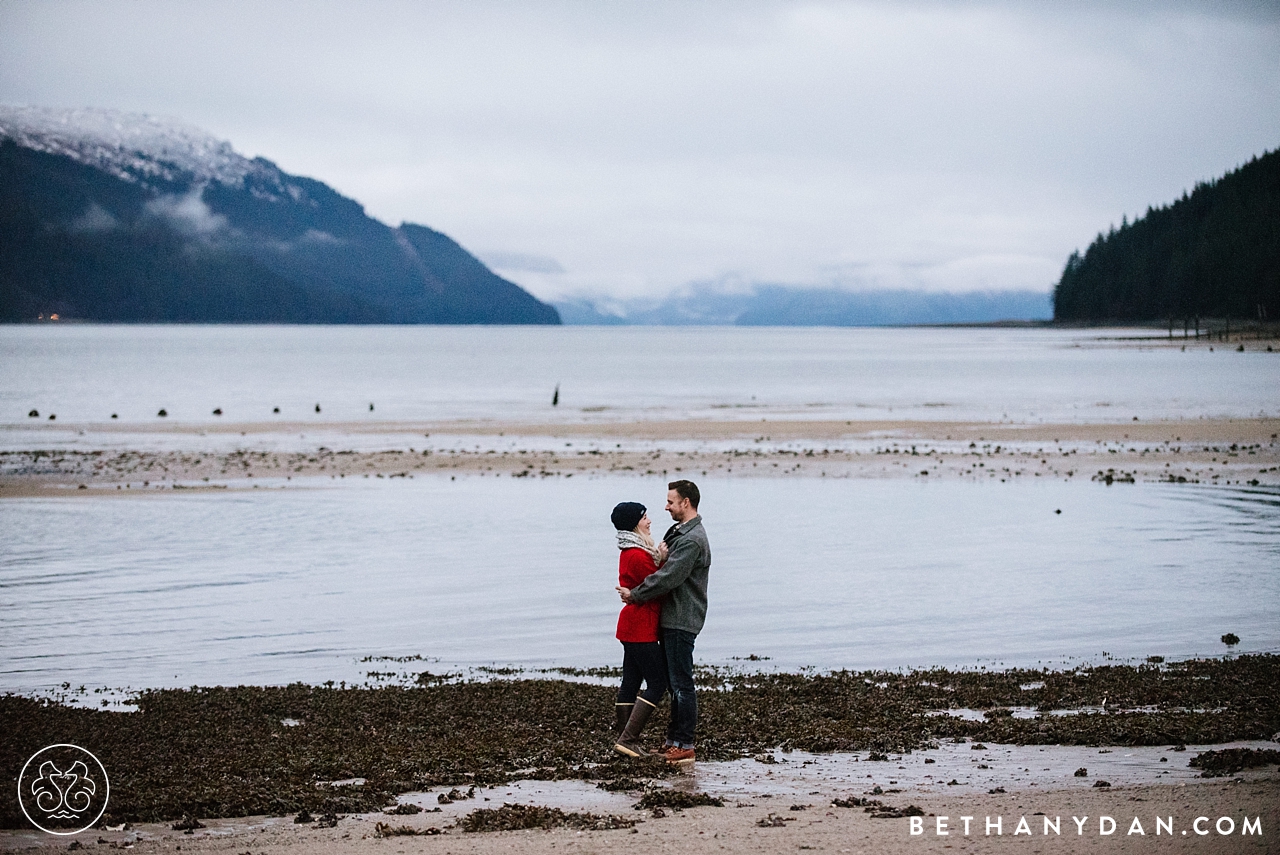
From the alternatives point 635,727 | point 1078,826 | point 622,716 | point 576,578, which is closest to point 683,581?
point 635,727

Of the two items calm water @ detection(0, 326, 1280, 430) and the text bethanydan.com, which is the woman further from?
calm water @ detection(0, 326, 1280, 430)

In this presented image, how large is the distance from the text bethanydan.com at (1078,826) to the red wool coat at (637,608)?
2.86 metres

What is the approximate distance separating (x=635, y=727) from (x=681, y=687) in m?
0.50

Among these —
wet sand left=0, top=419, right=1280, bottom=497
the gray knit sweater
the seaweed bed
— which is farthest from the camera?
wet sand left=0, top=419, right=1280, bottom=497

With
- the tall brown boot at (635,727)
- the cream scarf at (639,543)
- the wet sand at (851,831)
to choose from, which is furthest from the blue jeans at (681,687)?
the wet sand at (851,831)

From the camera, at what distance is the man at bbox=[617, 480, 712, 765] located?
10.4 m

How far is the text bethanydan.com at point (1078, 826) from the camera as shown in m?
8.09

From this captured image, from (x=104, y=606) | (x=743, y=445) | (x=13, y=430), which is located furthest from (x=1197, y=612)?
(x=13, y=430)

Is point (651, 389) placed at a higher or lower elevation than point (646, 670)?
higher

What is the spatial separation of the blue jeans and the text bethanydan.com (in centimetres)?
237

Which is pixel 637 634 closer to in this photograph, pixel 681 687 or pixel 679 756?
pixel 681 687

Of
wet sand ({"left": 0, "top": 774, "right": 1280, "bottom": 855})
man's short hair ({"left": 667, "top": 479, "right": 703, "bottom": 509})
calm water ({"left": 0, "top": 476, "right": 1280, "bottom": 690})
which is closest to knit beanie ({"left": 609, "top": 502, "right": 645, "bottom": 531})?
man's short hair ({"left": 667, "top": 479, "right": 703, "bottom": 509})

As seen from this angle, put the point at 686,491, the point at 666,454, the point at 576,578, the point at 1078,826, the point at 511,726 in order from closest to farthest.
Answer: the point at 1078,826, the point at 686,491, the point at 511,726, the point at 576,578, the point at 666,454

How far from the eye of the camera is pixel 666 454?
4234cm
